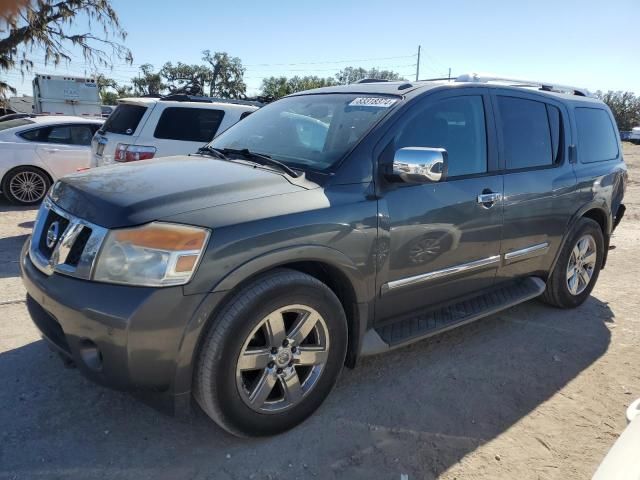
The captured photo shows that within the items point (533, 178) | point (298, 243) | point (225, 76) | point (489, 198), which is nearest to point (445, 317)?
point (489, 198)

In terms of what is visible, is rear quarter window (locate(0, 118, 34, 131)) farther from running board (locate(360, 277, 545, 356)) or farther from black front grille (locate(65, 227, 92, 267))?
running board (locate(360, 277, 545, 356))

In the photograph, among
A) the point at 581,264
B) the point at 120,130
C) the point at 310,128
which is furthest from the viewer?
the point at 120,130

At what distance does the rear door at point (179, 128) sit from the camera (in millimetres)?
6852

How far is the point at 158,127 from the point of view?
692cm

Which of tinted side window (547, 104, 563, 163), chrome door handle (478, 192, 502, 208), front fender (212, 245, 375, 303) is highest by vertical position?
tinted side window (547, 104, 563, 163)

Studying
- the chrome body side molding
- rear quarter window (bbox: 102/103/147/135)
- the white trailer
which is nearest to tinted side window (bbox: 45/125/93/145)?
rear quarter window (bbox: 102/103/147/135)

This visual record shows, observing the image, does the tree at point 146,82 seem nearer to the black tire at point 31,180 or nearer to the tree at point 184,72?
the tree at point 184,72

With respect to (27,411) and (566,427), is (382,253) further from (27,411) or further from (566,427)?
(27,411)

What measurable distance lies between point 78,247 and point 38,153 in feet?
24.6

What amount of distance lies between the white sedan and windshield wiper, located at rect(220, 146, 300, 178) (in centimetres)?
645

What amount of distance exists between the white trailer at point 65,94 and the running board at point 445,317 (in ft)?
63.6

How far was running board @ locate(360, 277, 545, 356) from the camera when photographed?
310cm

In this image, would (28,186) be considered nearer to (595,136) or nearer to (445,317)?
(445,317)

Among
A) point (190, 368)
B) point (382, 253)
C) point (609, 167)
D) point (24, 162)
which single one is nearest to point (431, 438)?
point (382, 253)
